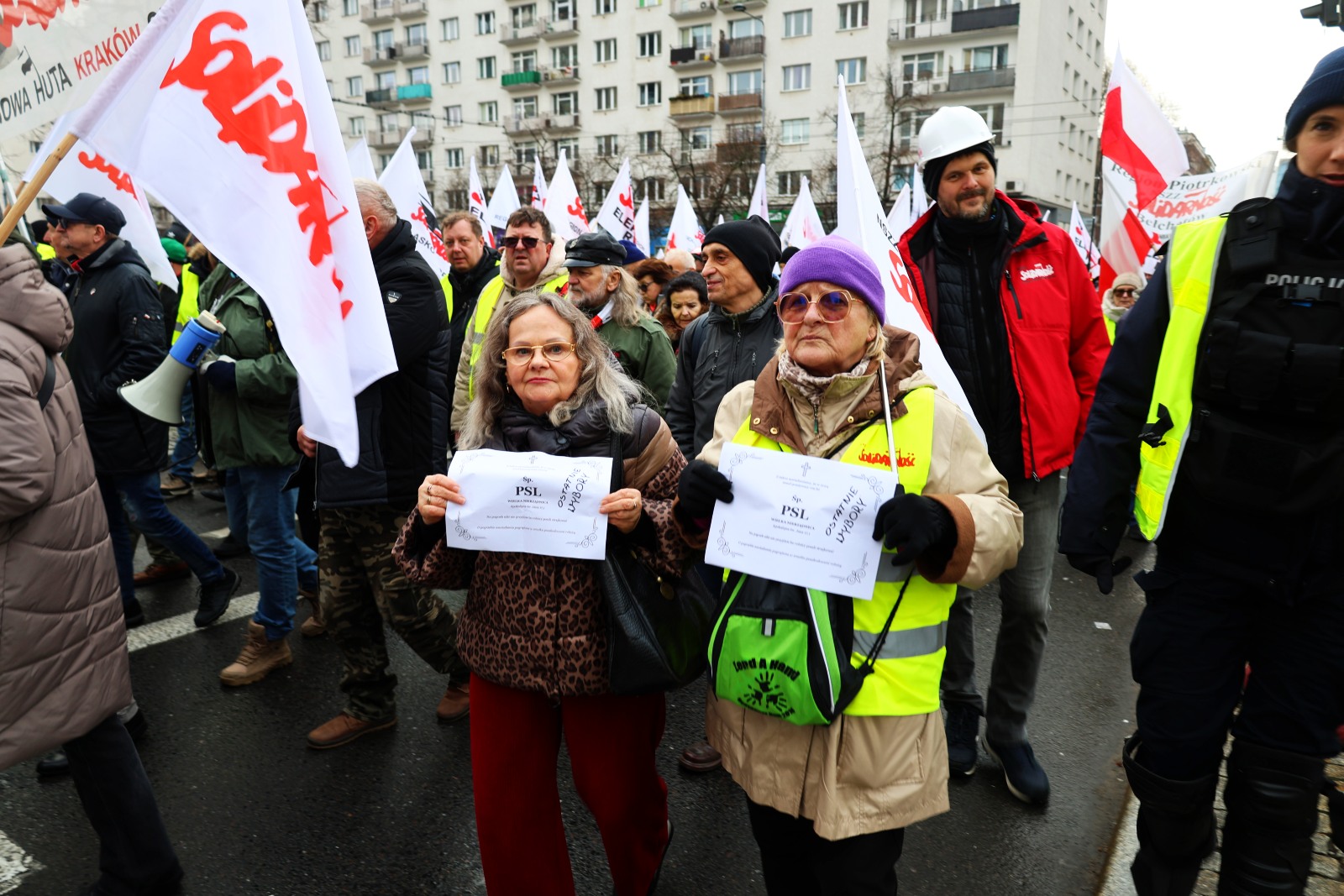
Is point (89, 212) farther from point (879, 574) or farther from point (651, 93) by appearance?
point (651, 93)

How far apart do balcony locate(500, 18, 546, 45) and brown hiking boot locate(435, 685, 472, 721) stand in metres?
53.1

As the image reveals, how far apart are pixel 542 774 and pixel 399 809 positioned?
3.89 feet

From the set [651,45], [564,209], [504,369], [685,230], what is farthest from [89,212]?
[651,45]

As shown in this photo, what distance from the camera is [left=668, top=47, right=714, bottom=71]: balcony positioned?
148 feet

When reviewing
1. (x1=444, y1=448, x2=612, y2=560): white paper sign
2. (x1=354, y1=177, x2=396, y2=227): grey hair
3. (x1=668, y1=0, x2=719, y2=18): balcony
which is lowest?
(x1=444, y1=448, x2=612, y2=560): white paper sign

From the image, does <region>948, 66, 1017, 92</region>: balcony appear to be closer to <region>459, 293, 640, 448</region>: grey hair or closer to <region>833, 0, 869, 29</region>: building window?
<region>833, 0, 869, 29</region>: building window

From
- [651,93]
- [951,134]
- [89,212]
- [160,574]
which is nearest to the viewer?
[951,134]

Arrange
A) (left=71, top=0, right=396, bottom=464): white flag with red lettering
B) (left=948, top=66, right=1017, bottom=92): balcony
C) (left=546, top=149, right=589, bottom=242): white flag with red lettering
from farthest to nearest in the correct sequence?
(left=948, top=66, right=1017, bottom=92): balcony < (left=546, top=149, right=589, bottom=242): white flag with red lettering < (left=71, top=0, right=396, bottom=464): white flag with red lettering

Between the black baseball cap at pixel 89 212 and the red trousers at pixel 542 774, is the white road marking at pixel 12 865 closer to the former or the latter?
the red trousers at pixel 542 774

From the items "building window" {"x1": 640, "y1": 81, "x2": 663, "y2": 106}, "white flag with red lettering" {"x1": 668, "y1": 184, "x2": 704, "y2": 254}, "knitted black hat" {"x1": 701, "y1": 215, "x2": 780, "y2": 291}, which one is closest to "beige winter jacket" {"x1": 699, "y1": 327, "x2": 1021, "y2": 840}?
"knitted black hat" {"x1": 701, "y1": 215, "x2": 780, "y2": 291}

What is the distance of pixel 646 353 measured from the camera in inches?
175

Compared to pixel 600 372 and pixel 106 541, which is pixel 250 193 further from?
pixel 106 541

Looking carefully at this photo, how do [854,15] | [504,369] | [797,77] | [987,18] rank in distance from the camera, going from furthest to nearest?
[797,77] < [854,15] < [987,18] < [504,369]

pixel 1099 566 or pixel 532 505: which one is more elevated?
pixel 532 505
